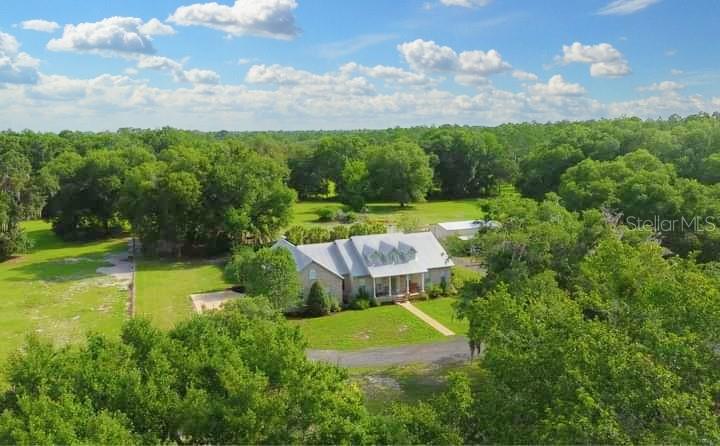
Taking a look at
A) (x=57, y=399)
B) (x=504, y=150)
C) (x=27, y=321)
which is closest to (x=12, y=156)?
(x=27, y=321)

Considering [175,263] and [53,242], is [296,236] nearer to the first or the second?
[175,263]

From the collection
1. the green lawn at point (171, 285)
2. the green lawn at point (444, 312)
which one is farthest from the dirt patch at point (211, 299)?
the green lawn at point (444, 312)

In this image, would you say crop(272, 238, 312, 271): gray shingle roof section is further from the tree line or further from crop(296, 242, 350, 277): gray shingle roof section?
the tree line

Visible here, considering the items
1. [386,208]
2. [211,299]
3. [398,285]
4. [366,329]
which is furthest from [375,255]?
[386,208]

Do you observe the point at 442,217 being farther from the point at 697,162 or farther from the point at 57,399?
the point at 57,399

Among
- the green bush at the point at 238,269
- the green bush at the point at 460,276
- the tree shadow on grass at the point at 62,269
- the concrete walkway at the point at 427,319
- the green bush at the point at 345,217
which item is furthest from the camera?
the green bush at the point at 345,217

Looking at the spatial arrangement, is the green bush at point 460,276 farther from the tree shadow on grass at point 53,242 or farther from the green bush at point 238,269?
the tree shadow on grass at point 53,242
